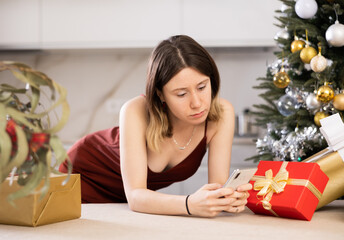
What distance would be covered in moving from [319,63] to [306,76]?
0.96ft

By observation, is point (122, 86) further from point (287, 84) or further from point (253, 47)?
point (287, 84)

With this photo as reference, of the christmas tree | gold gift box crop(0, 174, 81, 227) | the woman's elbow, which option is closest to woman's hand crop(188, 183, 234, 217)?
the woman's elbow

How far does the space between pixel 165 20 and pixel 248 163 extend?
3.99ft

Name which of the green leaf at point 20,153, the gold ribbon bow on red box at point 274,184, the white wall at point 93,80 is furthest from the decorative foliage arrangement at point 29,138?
the white wall at point 93,80

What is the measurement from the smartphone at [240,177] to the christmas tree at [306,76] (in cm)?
75

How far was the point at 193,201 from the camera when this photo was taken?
1.25 m

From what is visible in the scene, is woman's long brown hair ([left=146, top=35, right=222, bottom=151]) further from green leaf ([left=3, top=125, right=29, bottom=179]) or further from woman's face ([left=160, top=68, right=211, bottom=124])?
green leaf ([left=3, top=125, right=29, bottom=179])

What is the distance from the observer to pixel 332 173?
1.29 m

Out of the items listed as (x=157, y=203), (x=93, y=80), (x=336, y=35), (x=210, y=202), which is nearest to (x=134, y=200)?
(x=157, y=203)

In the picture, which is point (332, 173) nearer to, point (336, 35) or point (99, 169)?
point (336, 35)

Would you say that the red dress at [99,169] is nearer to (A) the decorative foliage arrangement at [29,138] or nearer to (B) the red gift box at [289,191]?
(B) the red gift box at [289,191]

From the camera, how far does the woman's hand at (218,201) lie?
48.0 inches

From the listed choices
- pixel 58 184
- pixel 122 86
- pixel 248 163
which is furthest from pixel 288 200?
pixel 122 86

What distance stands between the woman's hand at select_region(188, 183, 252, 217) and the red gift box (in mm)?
32
